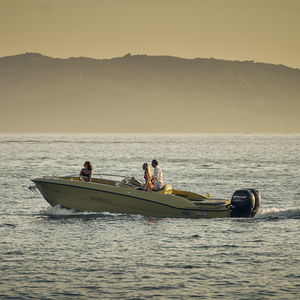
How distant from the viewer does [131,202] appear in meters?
25.2

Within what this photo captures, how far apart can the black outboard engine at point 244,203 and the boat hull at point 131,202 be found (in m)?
0.28

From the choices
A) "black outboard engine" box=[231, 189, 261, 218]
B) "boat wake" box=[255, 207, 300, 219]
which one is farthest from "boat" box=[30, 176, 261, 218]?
"boat wake" box=[255, 207, 300, 219]

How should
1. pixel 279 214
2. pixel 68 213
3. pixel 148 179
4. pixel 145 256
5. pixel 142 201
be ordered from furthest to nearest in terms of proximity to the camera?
1. pixel 279 214
2. pixel 68 213
3. pixel 148 179
4. pixel 142 201
5. pixel 145 256

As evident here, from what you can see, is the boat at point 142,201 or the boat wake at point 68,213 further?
the boat wake at point 68,213

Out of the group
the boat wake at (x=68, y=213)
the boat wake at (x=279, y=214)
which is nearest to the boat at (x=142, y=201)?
the boat wake at (x=68, y=213)

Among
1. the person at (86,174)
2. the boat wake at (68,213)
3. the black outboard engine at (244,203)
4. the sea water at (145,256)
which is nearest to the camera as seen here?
the sea water at (145,256)

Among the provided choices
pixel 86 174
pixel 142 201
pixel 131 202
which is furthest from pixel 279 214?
pixel 86 174

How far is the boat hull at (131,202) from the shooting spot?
2512 cm

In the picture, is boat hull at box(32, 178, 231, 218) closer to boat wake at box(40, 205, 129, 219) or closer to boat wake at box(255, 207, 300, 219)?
boat wake at box(40, 205, 129, 219)

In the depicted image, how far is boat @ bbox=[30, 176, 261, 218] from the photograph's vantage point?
25125 mm

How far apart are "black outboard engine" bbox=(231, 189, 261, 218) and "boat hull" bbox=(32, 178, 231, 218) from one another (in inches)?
11.2

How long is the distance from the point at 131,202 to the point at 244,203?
4.06 meters

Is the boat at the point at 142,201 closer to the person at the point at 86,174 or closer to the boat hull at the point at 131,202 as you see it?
the boat hull at the point at 131,202

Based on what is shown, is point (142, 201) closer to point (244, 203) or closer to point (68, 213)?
point (68, 213)
